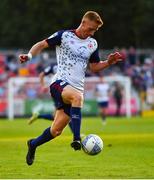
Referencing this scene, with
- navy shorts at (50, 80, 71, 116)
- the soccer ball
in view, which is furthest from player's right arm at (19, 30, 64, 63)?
the soccer ball

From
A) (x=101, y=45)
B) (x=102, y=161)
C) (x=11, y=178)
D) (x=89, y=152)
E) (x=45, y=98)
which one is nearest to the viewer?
(x=11, y=178)

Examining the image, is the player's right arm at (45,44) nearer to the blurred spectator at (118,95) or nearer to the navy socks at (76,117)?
the navy socks at (76,117)

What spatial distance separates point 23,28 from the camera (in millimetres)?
55375

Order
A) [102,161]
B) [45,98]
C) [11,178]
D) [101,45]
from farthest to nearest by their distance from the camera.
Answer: [101,45] → [45,98] → [102,161] → [11,178]

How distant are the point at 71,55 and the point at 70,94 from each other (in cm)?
74

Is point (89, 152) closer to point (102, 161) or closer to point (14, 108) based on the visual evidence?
point (102, 161)

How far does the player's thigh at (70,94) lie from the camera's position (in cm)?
1327

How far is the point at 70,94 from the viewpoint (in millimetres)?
13289

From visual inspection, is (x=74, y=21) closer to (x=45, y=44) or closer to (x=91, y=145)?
(x=45, y=44)

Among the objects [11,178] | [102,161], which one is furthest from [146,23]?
[11,178]

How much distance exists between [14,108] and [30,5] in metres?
15.4

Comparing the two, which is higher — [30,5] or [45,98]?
[30,5]

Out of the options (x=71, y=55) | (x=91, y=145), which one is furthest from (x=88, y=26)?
(x=91, y=145)

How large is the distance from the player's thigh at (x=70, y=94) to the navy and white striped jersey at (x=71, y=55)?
139 mm
